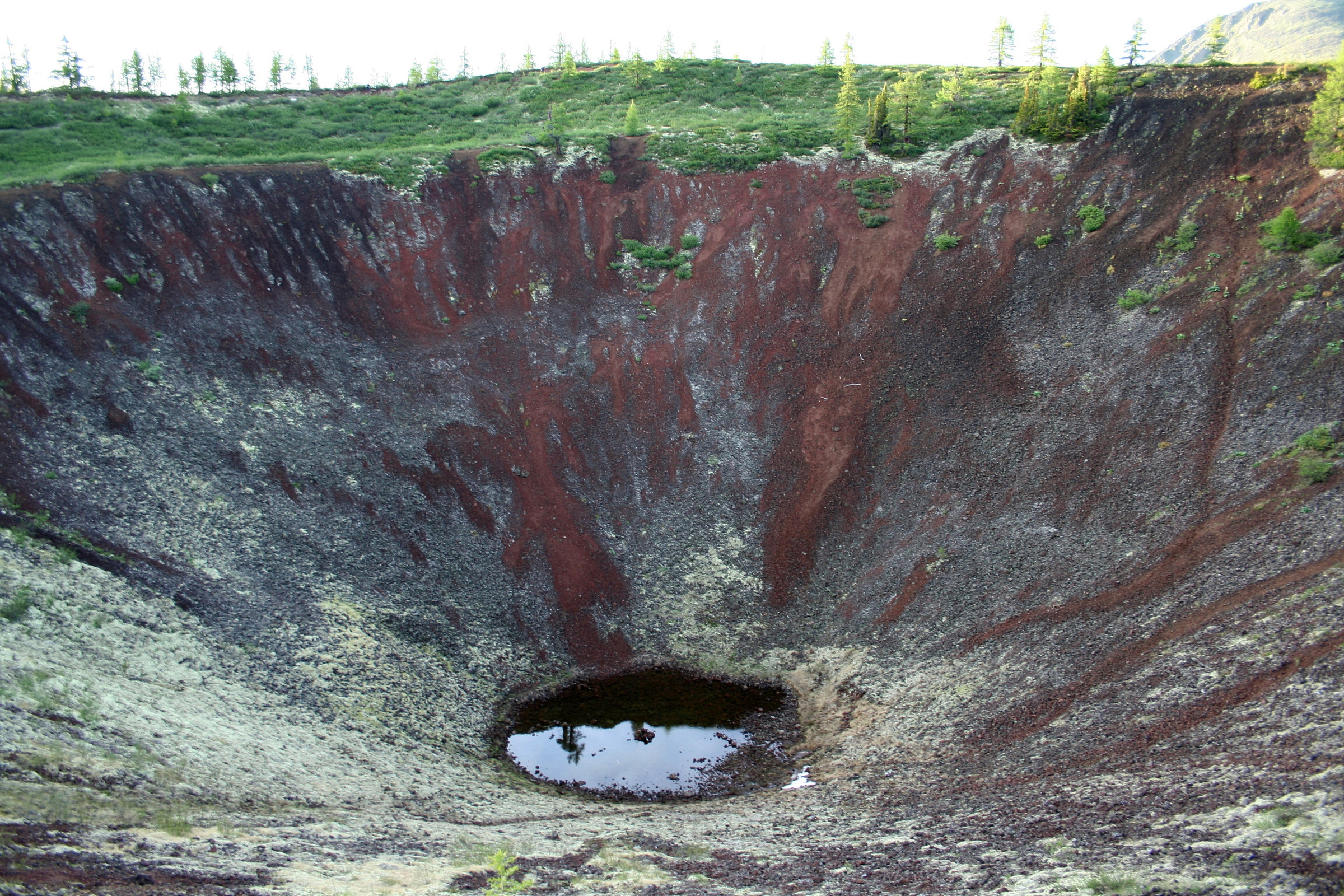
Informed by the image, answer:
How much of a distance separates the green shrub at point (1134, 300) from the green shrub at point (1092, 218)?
5526 millimetres

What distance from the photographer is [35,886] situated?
12.8 meters

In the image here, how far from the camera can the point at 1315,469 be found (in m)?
22.0

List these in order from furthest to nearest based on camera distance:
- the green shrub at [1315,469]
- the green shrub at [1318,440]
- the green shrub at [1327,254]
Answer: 1. the green shrub at [1327,254]
2. the green shrub at [1318,440]
3. the green shrub at [1315,469]

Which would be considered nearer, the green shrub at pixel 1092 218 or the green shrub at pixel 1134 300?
the green shrub at pixel 1134 300

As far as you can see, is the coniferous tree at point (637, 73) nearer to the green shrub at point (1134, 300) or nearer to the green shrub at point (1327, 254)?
the green shrub at point (1134, 300)

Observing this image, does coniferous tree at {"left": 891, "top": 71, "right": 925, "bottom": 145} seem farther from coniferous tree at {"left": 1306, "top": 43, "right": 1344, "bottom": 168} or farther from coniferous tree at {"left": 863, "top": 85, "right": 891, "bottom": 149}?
coniferous tree at {"left": 1306, "top": 43, "right": 1344, "bottom": 168}

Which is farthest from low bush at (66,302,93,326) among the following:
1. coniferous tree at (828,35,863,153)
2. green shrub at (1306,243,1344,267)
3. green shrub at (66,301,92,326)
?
green shrub at (1306,243,1344,267)

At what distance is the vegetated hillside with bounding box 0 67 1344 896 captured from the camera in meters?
16.8

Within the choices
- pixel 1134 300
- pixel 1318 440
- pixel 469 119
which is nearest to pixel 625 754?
pixel 1318 440

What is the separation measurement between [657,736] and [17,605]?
64.3 ft

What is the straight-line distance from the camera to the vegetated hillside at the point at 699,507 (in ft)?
55.0

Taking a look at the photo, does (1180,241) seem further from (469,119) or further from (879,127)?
(469,119)

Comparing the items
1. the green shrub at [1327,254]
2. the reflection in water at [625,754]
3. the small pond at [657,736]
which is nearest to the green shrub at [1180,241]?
the green shrub at [1327,254]

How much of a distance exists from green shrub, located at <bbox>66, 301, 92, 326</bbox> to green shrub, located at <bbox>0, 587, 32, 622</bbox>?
47.5ft
